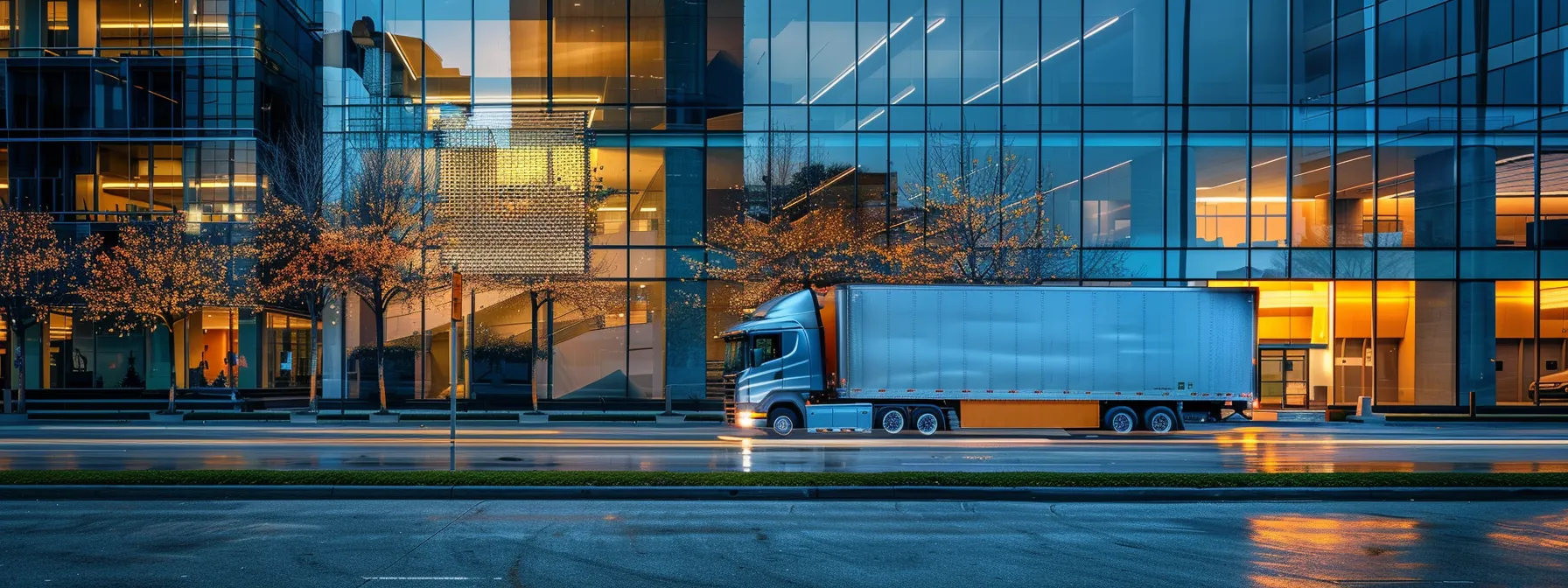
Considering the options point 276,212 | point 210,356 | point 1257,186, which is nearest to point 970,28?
point 1257,186

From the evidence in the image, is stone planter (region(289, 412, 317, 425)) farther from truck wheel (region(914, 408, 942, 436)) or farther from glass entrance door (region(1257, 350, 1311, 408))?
glass entrance door (region(1257, 350, 1311, 408))

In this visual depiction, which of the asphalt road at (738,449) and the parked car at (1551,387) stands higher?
the parked car at (1551,387)

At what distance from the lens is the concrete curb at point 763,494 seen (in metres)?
13.9

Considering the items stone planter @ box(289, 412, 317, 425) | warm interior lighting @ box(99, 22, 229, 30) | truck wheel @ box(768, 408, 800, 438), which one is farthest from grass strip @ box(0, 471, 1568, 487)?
warm interior lighting @ box(99, 22, 229, 30)

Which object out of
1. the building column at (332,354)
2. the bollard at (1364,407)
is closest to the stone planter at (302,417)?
the building column at (332,354)

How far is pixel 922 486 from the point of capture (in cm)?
1423

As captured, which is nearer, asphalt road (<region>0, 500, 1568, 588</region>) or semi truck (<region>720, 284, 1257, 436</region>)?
asphalt road (<region>0, 500, 1568, 588</region>)

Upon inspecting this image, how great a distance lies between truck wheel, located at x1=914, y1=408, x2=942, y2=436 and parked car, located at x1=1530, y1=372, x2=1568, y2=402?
23604 millimetres

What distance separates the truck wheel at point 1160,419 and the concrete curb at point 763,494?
1085cm

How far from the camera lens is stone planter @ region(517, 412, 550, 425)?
30.4 metres

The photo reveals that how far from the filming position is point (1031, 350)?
2470 cm

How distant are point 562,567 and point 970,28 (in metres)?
29.1

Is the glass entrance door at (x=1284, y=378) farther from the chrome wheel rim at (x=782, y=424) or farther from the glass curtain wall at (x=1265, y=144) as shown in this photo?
the chrome wheel rim at (x=782, y=424)

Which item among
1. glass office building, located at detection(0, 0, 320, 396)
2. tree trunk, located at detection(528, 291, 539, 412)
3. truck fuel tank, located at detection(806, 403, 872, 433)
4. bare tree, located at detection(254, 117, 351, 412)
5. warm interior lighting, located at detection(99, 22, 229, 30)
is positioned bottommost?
truck fuel tank, located at detection(806, 403, 872, 433)
